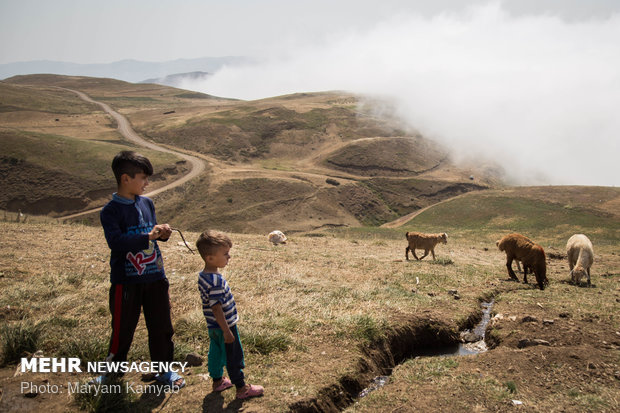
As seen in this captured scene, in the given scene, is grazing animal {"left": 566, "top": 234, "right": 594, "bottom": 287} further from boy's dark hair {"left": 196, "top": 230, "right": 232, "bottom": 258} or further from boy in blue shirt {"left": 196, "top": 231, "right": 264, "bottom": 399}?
boy's dark hair {"left": 196, "top": 230, "right": 232, "bottom": 258}

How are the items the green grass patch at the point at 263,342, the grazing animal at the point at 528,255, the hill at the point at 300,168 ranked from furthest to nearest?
the hill at the point at 300,168 < the grazing animal at the point at 528,255 < the green grass patch at the point at 263,342

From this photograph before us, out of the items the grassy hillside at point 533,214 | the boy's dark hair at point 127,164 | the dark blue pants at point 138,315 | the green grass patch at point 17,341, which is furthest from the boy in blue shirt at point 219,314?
the grassy hillside at point 533,214

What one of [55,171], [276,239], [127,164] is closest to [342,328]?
[127,164]

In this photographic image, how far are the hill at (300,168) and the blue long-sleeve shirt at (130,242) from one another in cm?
5435

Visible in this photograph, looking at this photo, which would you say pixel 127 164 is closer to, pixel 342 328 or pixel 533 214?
pixel 342 328

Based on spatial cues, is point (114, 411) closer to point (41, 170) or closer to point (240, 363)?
point (240, 363)

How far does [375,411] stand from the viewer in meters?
5.46

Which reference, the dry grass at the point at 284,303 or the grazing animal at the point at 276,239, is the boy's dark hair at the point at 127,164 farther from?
the grazing animal at the point at 276,239

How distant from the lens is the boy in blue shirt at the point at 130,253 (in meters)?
4.70

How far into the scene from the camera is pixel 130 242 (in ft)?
15.2

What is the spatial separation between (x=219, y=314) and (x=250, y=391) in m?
1.26

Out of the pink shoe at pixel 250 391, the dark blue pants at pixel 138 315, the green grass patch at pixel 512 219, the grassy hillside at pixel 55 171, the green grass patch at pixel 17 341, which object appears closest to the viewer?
the dark blue pants at pixel 138 315

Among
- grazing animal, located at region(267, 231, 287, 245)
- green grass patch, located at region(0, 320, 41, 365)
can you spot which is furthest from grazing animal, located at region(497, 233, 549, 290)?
green grass patch, located at region(0, 320, 41, 365)

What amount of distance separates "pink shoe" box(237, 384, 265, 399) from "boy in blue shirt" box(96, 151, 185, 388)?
58.0 inches
